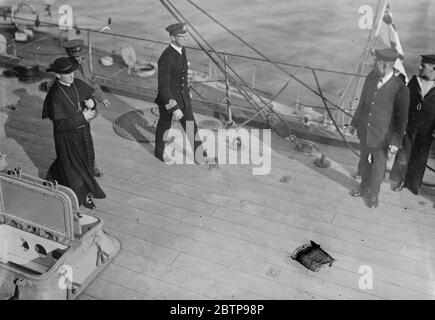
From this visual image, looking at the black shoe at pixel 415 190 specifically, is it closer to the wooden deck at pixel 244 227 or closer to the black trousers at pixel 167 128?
the wooden deck at pixel 244 227

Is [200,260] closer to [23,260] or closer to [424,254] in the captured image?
[23,260]

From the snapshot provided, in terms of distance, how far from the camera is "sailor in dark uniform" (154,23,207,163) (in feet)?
21.1

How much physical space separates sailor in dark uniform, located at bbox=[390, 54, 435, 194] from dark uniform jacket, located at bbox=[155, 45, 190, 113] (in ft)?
8.65

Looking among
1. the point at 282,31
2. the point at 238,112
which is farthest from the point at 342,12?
the point at 238,112

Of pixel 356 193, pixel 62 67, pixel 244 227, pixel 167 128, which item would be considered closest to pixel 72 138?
pixel 62 67

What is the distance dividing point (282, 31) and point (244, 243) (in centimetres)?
2084

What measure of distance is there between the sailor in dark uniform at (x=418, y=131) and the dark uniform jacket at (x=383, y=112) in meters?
0.33

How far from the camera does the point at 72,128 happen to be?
566 cm

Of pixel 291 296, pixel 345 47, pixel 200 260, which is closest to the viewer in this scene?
pixel 291 296

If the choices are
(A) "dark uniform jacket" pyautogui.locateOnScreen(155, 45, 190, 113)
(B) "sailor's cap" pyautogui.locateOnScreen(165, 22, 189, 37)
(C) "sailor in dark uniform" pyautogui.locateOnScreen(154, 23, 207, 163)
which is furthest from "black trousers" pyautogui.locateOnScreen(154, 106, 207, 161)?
(B) "sailor's cap" pyautogui.locateOnScreen(165, 22, 189, 37)

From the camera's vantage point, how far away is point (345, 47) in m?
23.8

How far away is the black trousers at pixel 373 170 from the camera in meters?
6.03

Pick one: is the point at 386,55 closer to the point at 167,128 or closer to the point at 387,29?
the point at 387,29

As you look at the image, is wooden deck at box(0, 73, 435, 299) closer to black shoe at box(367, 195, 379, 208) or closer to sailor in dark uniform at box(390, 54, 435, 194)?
black shoe at box(367, 195, 379, 208)
